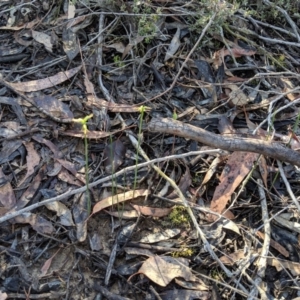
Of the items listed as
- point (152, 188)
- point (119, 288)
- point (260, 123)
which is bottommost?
point (119, 288)

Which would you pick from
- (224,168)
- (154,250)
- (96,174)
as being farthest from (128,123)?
(154,250)

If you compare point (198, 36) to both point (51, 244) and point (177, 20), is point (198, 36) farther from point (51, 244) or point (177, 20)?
point (51, 244)

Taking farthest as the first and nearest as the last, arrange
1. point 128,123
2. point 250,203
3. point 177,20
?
point 177,20 < point 128,123 < point 250,203

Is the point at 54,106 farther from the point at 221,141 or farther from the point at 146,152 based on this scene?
the point at 221,141

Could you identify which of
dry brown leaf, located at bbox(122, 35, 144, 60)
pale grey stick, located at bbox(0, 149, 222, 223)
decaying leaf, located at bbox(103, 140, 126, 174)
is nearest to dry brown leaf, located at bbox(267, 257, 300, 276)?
pale grey stick, located at bbox(0, 149, 222, 223)

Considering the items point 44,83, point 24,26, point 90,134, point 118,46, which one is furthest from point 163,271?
point 24,26

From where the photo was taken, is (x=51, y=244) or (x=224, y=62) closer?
(x=51, y=244)

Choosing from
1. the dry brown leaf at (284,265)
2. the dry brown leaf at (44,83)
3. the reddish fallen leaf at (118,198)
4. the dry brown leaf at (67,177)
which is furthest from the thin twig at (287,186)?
the dry brown leaf at (44,83)
